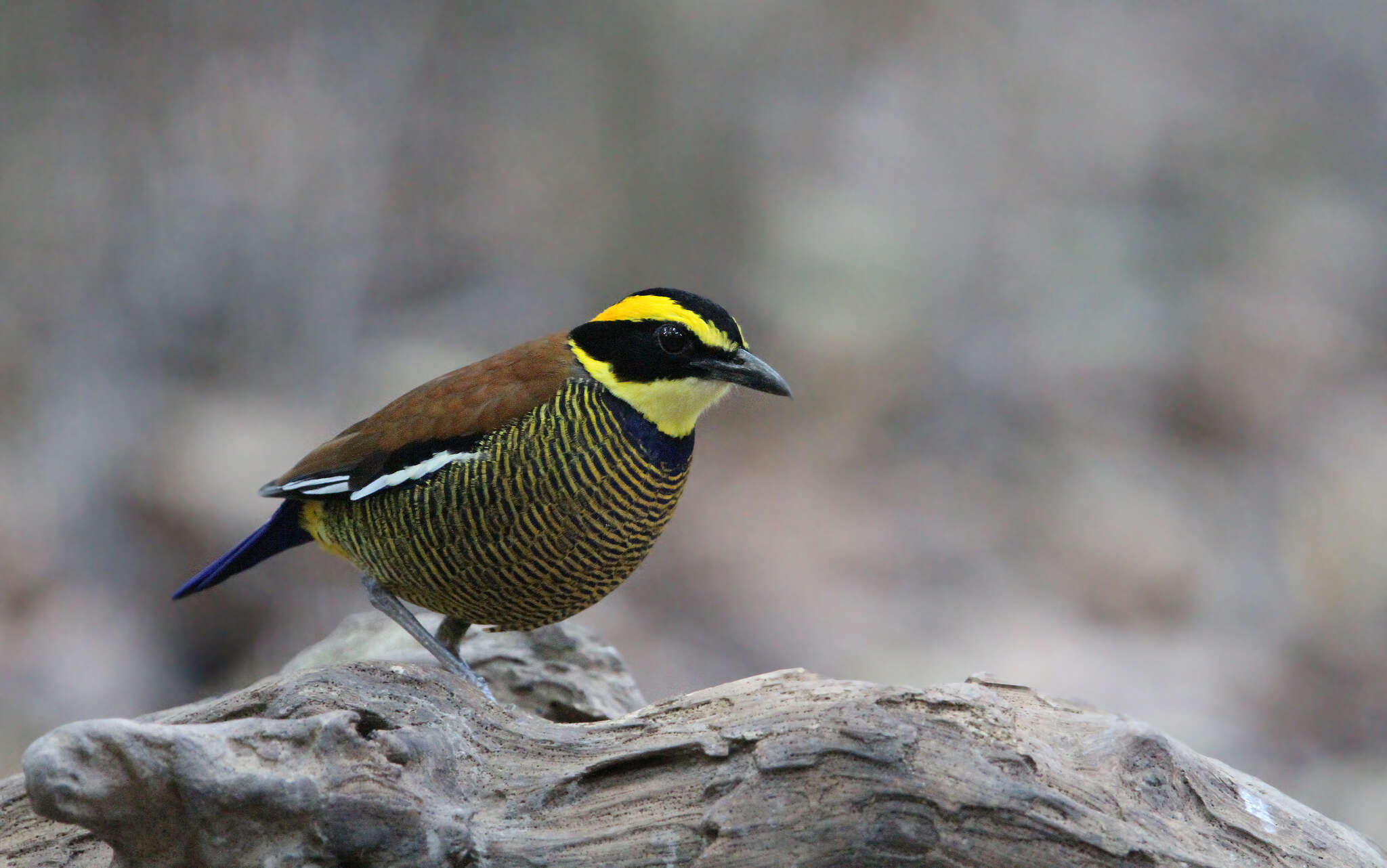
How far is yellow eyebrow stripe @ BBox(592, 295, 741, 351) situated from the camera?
179 inches

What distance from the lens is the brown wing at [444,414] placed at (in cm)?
466

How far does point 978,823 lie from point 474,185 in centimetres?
775

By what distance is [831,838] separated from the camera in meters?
3.28

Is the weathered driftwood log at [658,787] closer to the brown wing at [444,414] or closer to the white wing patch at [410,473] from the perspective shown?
the white wing patch at [410,473]

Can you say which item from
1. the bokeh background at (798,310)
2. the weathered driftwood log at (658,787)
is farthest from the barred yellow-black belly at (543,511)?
the bokeh background at (798,310)

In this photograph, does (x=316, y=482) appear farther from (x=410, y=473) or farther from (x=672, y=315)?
(x=672, y=315)

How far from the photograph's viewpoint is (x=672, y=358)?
4.59 meters

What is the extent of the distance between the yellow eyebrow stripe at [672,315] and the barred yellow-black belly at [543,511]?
290mm

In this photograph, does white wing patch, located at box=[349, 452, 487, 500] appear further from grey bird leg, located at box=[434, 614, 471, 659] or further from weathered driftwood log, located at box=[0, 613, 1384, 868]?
weathered driftwood log, located at box=[0, 613, 1384, 868]

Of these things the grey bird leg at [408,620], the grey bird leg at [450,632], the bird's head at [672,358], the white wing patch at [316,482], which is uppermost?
the bird's head at [672,358]

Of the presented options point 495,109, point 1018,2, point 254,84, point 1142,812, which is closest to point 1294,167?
point 1018,2

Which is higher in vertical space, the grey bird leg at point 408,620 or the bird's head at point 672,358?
the bird's head at point 672,358

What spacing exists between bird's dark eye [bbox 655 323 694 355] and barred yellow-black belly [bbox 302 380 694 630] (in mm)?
248

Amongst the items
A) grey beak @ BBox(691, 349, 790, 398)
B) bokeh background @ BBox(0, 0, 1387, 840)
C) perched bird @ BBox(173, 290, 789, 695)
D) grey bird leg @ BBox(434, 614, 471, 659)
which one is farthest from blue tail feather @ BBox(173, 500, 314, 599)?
bokeh background @ BBox(0, 0, 1387, 840)
